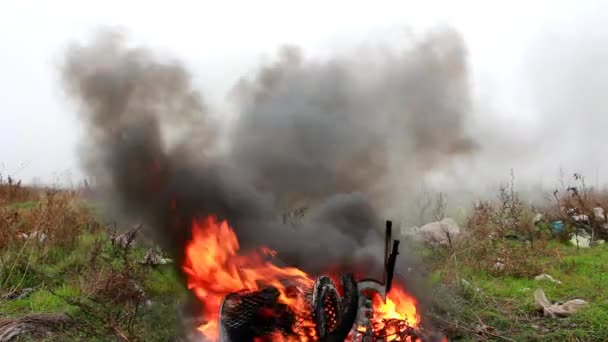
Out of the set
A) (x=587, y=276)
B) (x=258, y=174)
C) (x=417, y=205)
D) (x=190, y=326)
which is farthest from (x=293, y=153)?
(x=417, y=205)

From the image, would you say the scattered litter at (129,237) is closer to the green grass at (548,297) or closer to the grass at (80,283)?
the grass at (80,283)

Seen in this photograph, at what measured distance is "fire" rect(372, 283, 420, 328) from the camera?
16.6 ft

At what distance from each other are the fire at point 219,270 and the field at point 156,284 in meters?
0.46

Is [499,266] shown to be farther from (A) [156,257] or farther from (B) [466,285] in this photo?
(A) [156,257]

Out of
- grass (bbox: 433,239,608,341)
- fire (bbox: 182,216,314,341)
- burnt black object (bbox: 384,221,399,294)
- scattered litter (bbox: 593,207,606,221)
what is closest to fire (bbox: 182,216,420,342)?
fire (bbox: 182,216,314,341)

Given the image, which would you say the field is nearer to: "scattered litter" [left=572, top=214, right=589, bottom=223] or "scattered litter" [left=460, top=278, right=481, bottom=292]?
"scattered litter" [left=460, top=278, right=481, bottom=292]

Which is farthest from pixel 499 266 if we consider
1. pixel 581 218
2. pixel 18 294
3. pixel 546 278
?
pixel 18 294

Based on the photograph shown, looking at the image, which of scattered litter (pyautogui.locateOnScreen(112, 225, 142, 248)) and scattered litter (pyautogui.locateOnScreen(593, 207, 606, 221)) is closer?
scattered litter (pyautogui.locateOnScreen(112, 225, 142, 248))

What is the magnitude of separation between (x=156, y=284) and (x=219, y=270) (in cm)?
191

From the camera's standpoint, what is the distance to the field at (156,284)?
520cm

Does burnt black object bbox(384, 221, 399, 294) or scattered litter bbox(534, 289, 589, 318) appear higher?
burnt black object bbox(384, 221, 399, 294)

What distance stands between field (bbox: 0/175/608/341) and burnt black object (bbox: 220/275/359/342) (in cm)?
90

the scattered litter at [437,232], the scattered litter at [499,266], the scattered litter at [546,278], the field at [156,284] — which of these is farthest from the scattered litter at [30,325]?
the scattered litter at [437,232]

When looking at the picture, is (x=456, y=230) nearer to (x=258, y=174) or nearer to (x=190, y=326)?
(x=258, y=174)
